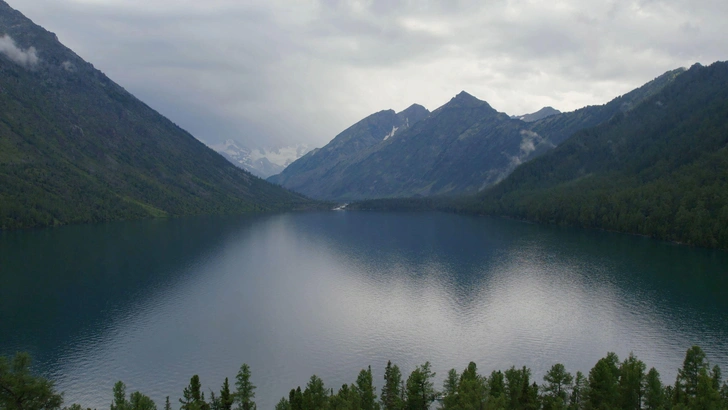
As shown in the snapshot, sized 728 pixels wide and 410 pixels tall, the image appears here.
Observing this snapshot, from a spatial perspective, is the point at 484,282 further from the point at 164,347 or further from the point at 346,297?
the point at 164,347

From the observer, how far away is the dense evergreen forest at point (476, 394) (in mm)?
43750

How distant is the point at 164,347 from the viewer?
75.5 meters

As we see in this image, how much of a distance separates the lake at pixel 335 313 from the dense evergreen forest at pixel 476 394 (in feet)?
37.2

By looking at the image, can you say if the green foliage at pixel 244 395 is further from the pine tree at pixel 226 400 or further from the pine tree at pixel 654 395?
the pine tree at pixel 654 395

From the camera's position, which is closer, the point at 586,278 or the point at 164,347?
the point at 164,347

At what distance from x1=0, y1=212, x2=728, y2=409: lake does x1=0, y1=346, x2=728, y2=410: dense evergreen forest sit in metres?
11.3

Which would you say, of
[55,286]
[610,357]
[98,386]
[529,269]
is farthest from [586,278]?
[55,286]

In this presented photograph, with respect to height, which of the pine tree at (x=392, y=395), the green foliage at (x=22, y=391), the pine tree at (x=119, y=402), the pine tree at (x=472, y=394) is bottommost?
the pine tree at (x=392, y=395)

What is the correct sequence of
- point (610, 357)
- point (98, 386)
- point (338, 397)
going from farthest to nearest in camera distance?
point (98, 386)
point (610, 357)
point (338, 397)

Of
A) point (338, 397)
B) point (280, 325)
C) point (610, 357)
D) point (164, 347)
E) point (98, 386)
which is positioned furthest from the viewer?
point (280, 325)

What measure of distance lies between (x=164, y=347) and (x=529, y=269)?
336 ft

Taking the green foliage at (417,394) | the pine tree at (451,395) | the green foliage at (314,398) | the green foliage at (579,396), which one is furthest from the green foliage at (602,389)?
the green foliage at (314,398)

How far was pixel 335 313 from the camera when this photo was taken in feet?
318

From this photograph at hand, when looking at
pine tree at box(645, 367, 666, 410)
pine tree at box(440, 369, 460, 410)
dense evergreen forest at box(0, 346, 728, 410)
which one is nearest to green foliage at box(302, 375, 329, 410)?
dense evergreen forest at box(0, 346, 728, 410)
